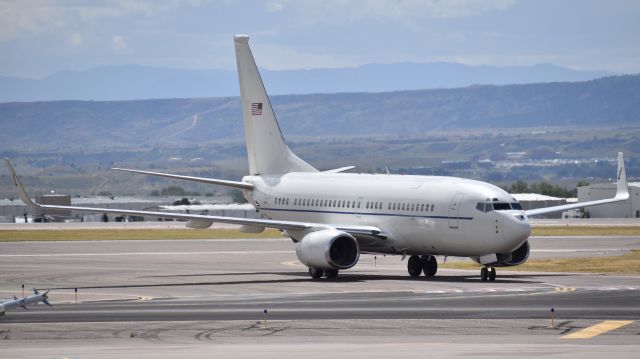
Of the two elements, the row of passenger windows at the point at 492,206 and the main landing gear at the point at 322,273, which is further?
the main landing gear at the point at 322,273

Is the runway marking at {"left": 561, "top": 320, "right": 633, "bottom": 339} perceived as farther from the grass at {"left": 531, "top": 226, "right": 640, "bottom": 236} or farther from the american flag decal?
the grass at {"left": 531, "top": 226, "right": 640, "bottom": 236}

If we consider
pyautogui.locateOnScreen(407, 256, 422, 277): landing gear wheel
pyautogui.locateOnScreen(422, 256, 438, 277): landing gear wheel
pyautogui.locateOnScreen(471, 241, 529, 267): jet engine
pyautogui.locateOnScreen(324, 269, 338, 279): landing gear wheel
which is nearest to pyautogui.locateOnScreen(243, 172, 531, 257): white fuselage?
pyautogui.locateOnScreen(471, 241, 529, 267): jet engine

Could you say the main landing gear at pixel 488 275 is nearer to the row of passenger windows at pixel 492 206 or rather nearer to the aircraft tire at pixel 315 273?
the row of passenger windows at pixel 492 206

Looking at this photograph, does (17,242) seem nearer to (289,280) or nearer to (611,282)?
(289,280)

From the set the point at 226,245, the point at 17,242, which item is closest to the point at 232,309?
the point at 226,245

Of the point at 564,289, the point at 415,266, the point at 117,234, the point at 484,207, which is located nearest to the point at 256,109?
the point at 415,266

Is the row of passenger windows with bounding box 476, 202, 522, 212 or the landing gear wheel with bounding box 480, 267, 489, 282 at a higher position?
the row of passenger windows with bounding box 476, 202, 522, 212

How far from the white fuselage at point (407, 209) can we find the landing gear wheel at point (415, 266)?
75 centimetres

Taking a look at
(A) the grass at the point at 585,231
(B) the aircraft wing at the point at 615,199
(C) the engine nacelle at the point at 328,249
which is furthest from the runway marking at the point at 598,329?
(A) the grass at the point at 585,231

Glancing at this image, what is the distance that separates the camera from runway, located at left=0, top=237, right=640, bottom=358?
3347cm

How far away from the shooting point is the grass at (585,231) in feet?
318

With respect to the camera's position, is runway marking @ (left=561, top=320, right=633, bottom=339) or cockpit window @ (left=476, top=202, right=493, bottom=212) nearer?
runway marking @ (left=561, top=320, right=633, bottom=339)

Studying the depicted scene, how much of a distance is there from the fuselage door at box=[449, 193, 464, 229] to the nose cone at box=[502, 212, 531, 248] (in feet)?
6.66

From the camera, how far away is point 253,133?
64.3 meters
